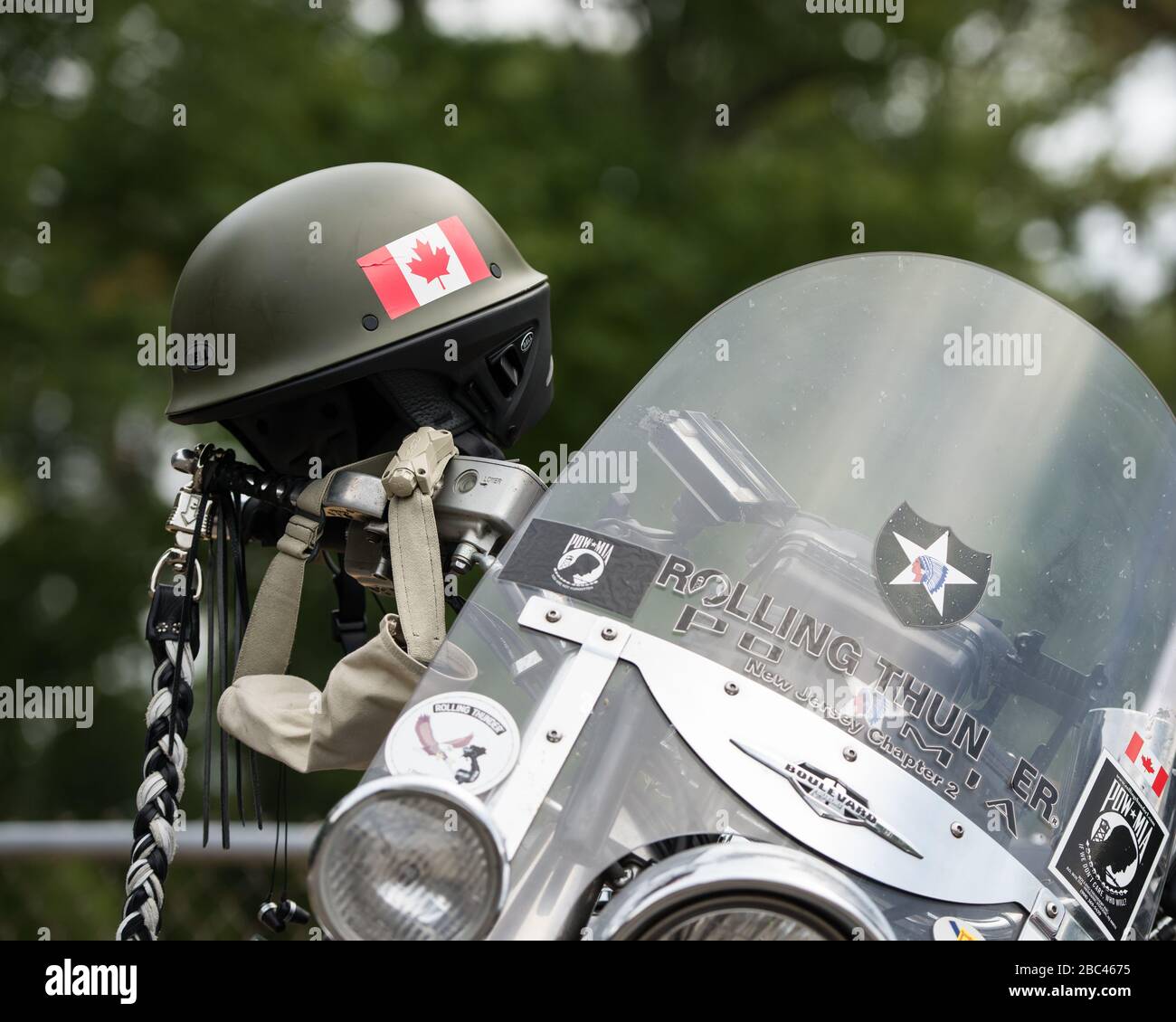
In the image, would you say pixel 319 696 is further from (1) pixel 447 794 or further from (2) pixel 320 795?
(2) pixel 320 795

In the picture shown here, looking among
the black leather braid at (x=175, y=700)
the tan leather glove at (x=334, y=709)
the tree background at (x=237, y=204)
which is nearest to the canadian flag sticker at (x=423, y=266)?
the black leather braid at (x=175, y=700)

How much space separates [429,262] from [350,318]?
7.4 inches

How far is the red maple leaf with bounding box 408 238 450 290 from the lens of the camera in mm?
2699

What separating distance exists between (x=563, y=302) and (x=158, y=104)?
318 centimetres

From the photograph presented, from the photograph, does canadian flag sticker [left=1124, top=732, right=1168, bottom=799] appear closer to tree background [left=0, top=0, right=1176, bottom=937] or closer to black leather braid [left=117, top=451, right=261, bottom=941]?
black leather braid [left=117, top=451, right=261, bottom=941]

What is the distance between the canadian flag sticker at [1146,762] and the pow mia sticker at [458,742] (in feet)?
2.94

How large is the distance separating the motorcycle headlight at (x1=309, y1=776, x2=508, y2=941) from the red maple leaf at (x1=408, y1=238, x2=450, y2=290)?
3.99 ft

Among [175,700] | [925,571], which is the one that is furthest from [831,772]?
[175,700]

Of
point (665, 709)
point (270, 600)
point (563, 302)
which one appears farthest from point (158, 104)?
point (665, 709)

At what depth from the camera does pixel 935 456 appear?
2.16 metres

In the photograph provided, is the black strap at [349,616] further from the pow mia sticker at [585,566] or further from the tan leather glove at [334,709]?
the pow mia sticker at [585,566]

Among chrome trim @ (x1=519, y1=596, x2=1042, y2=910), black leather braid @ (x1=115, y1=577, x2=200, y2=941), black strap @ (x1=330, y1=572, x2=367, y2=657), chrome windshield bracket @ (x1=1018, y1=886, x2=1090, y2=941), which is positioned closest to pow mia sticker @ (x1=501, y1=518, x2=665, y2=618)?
chrome trim @ (x1=519, y1=596, x2=1042, y2=910)

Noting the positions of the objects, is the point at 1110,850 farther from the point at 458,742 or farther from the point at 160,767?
the point at 160,767

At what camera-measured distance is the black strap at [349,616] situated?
121 inches
